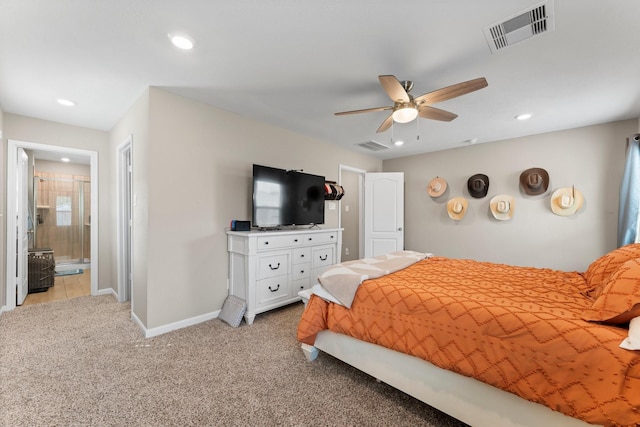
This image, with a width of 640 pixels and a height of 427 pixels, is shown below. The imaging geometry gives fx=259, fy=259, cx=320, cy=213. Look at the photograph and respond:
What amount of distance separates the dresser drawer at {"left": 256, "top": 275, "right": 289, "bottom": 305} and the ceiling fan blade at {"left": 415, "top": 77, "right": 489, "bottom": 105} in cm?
233

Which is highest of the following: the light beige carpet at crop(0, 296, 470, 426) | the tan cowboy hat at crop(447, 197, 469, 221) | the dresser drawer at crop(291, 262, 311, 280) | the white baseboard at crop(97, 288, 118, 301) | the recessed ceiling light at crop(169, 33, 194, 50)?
the recessed ceiling light at crop(169, 33, 194, 50)

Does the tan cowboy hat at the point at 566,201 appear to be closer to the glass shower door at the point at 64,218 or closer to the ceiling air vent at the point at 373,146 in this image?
the ceiling air vent at the point at 373,146

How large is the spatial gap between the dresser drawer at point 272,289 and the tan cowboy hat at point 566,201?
12.5 ft

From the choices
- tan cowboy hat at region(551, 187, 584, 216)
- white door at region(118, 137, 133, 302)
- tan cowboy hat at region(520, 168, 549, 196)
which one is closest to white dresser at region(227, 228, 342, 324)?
white door at region(118, 137, 133, 302)

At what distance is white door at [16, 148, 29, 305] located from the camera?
3168mm

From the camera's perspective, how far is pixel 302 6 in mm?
1508

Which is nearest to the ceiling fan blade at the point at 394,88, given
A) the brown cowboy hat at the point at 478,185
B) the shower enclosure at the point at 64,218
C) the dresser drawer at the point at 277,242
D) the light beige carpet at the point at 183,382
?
the dresser drawer at the point at 277,242

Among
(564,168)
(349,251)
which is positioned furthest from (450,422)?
(349,251)

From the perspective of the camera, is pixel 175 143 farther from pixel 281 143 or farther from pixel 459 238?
pixel 459 238

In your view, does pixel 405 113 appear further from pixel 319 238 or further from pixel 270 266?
pixel 270 266

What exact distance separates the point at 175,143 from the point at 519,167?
467 cm

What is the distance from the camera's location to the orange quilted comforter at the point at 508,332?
39.5 inches

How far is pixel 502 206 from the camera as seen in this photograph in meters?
3.96

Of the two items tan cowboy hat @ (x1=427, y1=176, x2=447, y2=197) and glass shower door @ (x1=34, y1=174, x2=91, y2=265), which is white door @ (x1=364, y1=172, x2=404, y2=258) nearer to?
tan cowboy hat @ (x1=427, y1=176, x2=447, y2=197)
